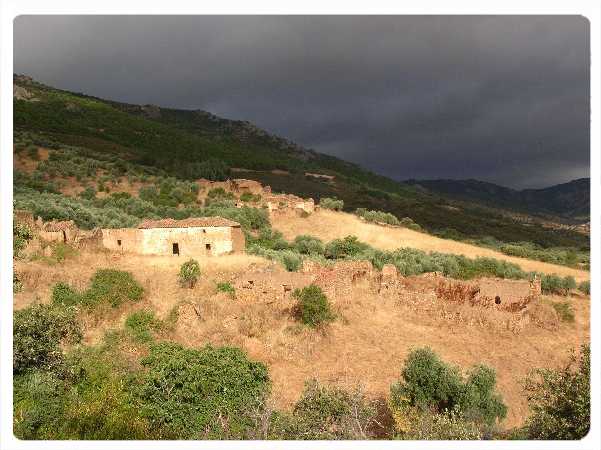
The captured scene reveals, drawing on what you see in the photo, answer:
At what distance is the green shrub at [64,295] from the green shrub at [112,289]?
285 millimetres

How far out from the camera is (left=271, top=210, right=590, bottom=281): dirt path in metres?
35.8

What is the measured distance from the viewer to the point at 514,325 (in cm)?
1859

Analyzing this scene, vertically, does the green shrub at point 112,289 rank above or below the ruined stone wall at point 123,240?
below

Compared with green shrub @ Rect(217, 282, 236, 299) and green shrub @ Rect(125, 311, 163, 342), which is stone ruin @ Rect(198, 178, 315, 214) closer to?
green shrub @ Rect(217, 282, 236, 299)

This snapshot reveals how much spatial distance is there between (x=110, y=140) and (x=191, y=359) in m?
60.2

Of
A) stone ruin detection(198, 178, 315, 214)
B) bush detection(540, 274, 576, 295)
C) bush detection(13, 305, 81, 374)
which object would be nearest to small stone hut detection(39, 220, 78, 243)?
bush detection(13, 305, 81, 374)

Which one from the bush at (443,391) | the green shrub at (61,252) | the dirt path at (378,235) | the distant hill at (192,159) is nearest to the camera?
the bush at (443,391)

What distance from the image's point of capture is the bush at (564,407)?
30.9 feet

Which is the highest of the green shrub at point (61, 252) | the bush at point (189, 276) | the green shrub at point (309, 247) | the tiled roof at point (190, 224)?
the tiled roof at point (190, 224)

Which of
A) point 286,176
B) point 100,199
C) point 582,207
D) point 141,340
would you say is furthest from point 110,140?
point 582,207

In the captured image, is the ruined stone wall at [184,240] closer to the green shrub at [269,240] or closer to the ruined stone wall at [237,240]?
the ruined stone wall at [237,240]

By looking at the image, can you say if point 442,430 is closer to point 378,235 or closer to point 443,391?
point 443,391

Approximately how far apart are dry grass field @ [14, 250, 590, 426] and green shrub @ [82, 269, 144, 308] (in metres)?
0.35

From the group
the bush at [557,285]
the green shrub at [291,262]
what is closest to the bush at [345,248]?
the green shrub at [291,262]
